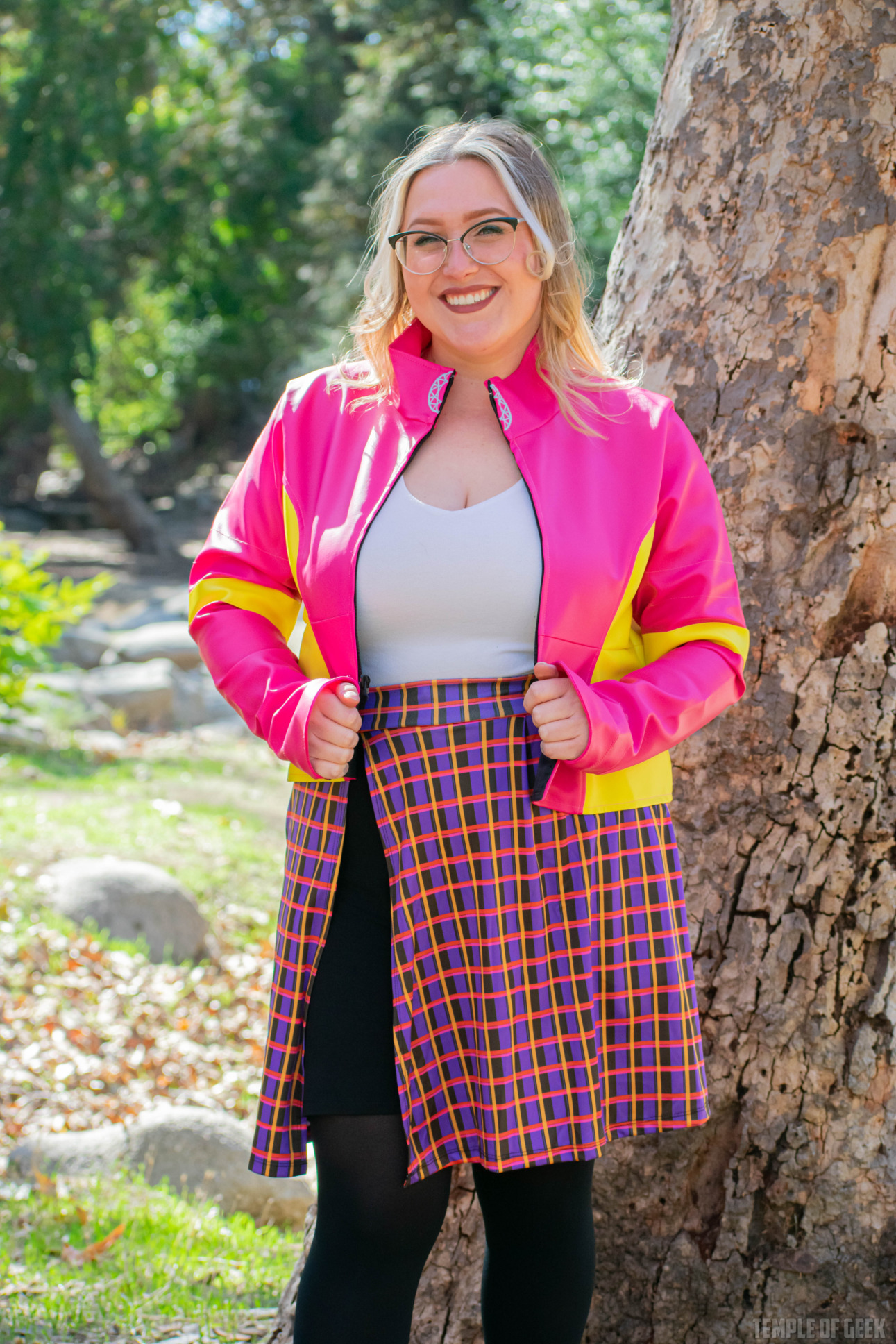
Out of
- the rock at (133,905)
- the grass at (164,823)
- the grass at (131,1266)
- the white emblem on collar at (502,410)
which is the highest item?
the white emblem on collar at (502,410)

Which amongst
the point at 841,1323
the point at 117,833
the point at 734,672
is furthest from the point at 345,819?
the point at 117,833

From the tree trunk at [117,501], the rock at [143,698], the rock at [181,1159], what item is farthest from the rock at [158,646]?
the rock at [181,1159]

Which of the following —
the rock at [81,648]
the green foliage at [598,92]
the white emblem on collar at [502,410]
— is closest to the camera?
the white emblem on collar at [502,410]

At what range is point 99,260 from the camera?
17.7 metres

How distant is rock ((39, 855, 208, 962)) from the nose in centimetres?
401

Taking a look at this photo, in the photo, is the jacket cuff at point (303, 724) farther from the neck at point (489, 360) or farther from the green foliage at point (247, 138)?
the green foliage at point (247, 138)

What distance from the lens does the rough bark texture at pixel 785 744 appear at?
2.24 metres

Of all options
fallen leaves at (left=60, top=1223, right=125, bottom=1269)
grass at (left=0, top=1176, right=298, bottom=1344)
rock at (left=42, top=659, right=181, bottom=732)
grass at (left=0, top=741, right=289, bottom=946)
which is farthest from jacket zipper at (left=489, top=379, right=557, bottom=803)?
rock at (left=42, top=659, right=181, bottom=732)

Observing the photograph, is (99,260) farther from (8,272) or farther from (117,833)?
(117,833)

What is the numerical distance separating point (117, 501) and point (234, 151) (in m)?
5.70

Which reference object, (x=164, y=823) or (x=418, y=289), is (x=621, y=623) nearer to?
(x=418, y=289)

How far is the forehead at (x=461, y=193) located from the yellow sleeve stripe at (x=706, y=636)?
2.41ft

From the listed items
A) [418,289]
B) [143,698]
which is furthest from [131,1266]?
[143,698]

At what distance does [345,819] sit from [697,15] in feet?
5.85
